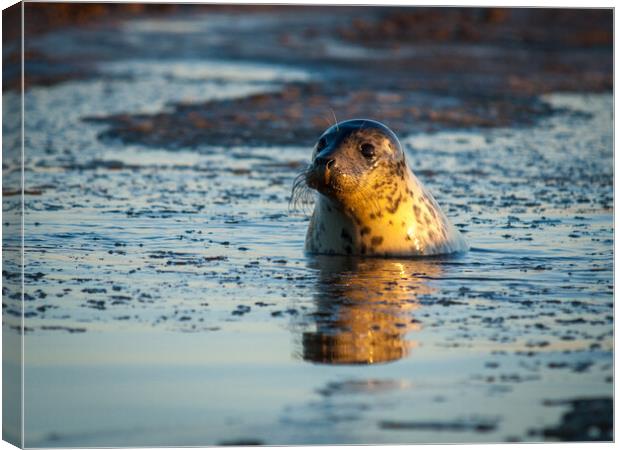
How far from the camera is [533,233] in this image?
1072 centimetres

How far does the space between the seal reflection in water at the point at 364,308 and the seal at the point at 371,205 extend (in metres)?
0.13

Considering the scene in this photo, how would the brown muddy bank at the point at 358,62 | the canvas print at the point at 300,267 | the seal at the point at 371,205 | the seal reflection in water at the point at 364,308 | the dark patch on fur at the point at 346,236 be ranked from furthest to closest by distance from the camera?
the brown muddy bank at the point at 358,62
the dark patch on fur at the point at 346,236
the seal at the point at 371,205
the seal reflection in water at the point at 364,308
the canvas print at the point at 300,267

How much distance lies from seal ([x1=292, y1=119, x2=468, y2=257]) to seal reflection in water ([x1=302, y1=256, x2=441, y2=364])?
0.13 metres

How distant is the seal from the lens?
374 inches

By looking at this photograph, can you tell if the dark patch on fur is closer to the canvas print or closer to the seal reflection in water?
the canvas print

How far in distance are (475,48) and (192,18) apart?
5.78 m

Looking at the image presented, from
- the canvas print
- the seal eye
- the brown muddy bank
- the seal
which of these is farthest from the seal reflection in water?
the brown muddy bank

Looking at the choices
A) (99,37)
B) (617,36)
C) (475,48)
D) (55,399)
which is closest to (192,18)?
(99,37)

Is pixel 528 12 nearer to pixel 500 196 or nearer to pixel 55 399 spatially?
pixel 500 196

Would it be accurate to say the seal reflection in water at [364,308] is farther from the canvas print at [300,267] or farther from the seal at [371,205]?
the seal at [371,205]

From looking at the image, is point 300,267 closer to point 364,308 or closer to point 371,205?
point 371,205

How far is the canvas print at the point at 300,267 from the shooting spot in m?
6.36

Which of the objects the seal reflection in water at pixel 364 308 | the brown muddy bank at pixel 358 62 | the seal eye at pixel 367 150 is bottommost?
the seal reflection in water at pixel 364 308

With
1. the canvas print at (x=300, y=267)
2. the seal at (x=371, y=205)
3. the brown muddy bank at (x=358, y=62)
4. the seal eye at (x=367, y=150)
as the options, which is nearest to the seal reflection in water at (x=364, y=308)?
the canvas print at (x=300, y=267)
